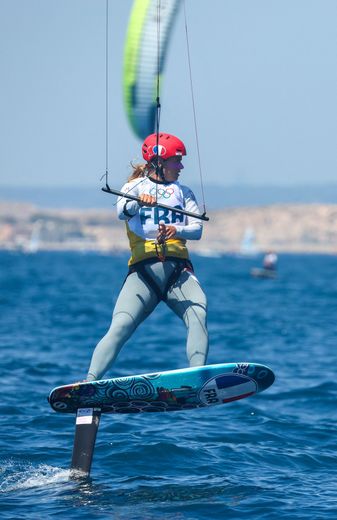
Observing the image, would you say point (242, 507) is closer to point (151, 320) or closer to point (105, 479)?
point (105, 479)

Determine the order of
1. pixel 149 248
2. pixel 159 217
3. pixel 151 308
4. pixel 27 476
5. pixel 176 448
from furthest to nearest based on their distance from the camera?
pixel 176 448, pixel 27 476, pixel 151 308, pixel 149 248, pixel 159 217

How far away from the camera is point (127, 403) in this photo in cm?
1088

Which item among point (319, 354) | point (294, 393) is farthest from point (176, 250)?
point (319, 354)

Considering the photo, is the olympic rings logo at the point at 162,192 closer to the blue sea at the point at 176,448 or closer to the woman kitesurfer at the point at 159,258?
the woman kitesurfer at the point at 159,258

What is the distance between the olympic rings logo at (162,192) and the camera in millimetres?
10961

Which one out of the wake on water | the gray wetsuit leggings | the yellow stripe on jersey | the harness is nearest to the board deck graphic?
the gray wetsuit leggings

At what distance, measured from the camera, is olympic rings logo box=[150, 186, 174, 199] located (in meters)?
11.0

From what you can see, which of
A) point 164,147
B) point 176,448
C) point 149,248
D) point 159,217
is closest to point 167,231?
point 159,217

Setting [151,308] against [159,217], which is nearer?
[159,217]

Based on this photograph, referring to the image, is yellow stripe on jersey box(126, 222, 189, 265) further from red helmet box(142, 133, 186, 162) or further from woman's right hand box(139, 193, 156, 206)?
red helmet box(142, 133, 186, 162)

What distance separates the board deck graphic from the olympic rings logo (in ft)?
Result: 5.67

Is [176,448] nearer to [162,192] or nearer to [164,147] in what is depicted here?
[162,192]

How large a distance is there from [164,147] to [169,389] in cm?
239

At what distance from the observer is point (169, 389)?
1074 cm
